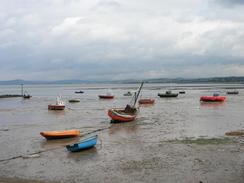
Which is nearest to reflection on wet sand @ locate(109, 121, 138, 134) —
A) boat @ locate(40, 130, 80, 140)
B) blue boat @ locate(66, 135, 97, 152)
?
boat @ locate(40, 130, 80, 140)

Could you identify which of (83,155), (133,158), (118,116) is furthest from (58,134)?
(118,116)

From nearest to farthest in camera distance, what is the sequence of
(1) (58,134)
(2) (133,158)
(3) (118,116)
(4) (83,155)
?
(2) (133,158)
(4) (83,155)
(1) (58,134)
(3) (118,116)

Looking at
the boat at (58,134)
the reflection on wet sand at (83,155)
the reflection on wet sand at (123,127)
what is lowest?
the reflection on wet sand at (123,127)

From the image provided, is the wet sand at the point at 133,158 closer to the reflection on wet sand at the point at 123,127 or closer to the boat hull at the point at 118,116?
the reflection on wet sand at the point at 123,127

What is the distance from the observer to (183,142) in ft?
79.5

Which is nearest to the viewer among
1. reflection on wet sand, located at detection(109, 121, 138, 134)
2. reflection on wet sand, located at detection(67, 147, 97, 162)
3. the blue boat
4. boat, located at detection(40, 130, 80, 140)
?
reflection on wet sand, located at detection(67, 147, 97, 162)

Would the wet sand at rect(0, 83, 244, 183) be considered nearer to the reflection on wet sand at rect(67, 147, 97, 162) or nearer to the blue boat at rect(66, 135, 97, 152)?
the reflection on wet sand at rect(67, 147, 97, 162)

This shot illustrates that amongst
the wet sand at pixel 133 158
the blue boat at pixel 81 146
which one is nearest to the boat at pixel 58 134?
the wet sand at pixel 133 158

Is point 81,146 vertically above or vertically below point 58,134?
above

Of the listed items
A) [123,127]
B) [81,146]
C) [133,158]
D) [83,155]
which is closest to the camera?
[133,158]

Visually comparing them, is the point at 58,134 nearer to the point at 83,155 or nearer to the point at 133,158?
the point at 83,155

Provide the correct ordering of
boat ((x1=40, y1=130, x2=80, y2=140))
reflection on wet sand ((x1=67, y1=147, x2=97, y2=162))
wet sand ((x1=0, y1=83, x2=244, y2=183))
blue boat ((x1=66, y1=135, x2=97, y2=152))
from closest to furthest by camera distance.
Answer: wet sand ((x1=0, y1=83, x2=244, y2=183)), reflection on wet sand ((x1=67, y1=147, x2=97, y2=162)), blue boat ((x1=66, y1=135, x2=97, y2=152)), boat ((x1=40, y1=130, x2=80, y2=140))

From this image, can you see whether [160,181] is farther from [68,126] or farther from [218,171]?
[68,126]

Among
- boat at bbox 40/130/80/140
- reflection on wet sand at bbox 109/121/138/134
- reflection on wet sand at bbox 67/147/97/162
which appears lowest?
reflection on wet sand at bbox 109/121/138/134
